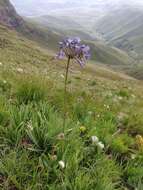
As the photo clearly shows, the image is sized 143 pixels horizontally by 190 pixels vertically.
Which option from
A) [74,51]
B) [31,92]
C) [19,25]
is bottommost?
[19,25]

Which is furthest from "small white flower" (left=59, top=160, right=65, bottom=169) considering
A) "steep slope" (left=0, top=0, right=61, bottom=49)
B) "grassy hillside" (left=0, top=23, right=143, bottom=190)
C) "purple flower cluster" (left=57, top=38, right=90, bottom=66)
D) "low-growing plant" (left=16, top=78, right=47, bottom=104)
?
"steep slope" (left=0, top=0, right=61, bottom=49)

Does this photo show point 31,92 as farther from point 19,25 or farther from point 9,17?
point 9,17

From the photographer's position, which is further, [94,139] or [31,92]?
[31,92]

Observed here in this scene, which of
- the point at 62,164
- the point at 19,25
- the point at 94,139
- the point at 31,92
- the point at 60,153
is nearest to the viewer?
the point at 62,164

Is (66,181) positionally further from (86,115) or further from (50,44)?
(50,44)

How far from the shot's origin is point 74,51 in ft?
17.0

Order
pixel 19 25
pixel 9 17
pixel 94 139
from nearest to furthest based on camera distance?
pixel 94 139, pixel 19 25, pixel 9 17

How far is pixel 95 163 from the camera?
518 centimetres

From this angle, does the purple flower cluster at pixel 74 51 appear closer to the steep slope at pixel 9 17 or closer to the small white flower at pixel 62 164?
the small white flower at pixel 62 164

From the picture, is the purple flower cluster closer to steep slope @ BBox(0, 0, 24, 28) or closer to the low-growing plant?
the low-growing plant

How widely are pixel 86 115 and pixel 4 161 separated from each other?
284 cm

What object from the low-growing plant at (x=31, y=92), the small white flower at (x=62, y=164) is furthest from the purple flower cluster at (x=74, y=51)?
the low-growing plant at (x=31, y=92)

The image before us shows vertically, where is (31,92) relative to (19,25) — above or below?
above

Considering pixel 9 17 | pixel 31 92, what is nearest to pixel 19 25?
pixel 9 17
